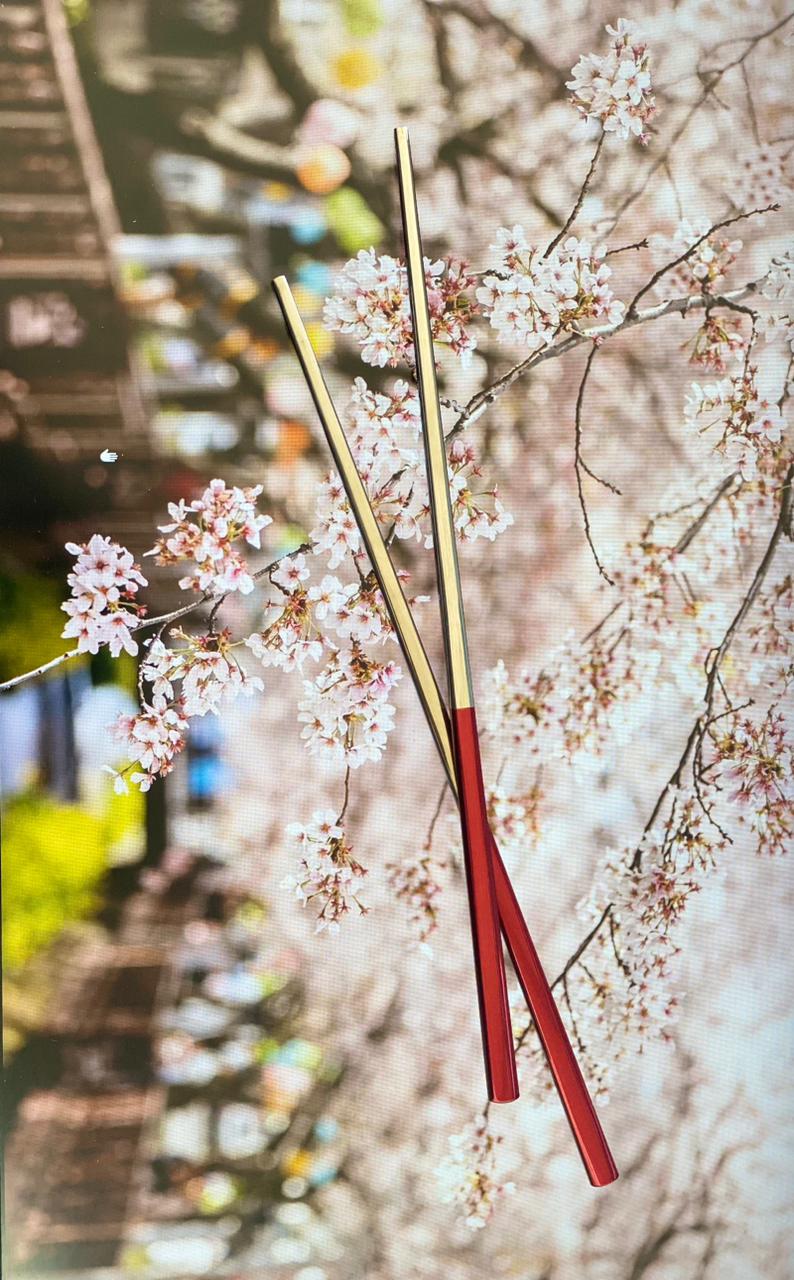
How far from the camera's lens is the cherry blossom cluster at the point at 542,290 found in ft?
2.85

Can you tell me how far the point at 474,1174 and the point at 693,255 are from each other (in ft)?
3.20

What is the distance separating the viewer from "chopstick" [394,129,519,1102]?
83 cm

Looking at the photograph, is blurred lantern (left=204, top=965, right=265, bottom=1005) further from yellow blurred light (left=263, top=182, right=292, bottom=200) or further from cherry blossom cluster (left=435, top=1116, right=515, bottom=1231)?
yellow blurred light (left=263, top=182, right=292, bottom=200)

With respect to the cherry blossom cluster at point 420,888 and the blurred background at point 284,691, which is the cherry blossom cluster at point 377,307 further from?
the cherry blossom cluster at point 420,888

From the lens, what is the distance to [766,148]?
88 cm

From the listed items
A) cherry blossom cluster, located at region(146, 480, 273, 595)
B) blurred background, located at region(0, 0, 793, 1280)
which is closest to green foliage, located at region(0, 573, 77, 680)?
blurred background, located at region(0, 0, 793, 1280)

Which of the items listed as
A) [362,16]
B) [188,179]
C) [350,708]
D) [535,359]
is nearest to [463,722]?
[350,708]

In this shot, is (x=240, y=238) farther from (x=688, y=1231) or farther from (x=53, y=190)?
(x=688, y=1231)

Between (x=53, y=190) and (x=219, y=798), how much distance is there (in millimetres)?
623

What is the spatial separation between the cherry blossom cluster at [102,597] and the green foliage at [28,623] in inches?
0.5

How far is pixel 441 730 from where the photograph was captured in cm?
85

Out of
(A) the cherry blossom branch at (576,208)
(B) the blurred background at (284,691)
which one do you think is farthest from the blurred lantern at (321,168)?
(A) the cherry blossom branch at (576,208)

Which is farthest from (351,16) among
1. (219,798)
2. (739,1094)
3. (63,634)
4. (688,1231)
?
(688,1231)

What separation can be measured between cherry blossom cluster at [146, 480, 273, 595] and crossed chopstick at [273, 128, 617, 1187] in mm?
103
